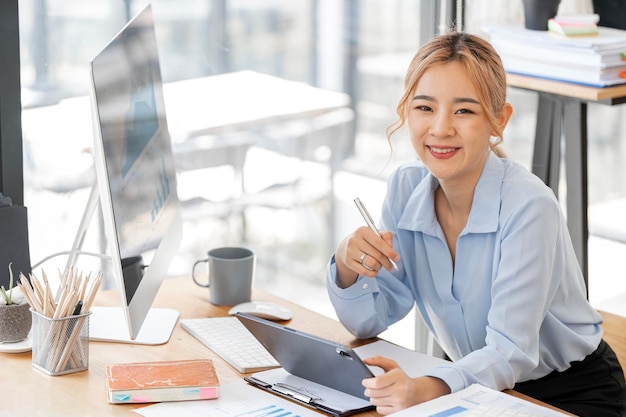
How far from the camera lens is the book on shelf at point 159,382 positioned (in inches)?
51.8

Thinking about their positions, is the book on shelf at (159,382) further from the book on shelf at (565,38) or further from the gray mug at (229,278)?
the book on shelf at (565,38)

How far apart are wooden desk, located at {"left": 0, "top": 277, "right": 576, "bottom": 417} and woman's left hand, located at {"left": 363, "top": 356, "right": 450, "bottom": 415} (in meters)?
0.03

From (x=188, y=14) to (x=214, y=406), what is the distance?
1265 millimetres

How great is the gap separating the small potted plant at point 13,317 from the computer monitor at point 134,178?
124 millimetres

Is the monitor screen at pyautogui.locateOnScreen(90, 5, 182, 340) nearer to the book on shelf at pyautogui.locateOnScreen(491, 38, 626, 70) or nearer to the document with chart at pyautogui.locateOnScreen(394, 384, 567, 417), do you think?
the document with chart at pyautogui.locateOnScreen(394, 384, 567, 417)

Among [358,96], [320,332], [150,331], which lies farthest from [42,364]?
[358,96]

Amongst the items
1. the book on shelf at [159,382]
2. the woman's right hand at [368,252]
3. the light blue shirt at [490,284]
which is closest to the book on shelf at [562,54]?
the light blue shirt at [490,284]

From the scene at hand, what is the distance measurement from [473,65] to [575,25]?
82 centimetres

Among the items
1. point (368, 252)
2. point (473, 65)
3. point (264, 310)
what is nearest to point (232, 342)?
point (264, 310)

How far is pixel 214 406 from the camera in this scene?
1311mm

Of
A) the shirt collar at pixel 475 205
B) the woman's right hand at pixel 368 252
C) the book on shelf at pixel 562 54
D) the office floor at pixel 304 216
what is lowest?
the office floor at pixel 304 216

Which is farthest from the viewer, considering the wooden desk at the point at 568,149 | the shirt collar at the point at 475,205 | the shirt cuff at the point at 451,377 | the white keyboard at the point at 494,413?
the wooden desk at the point at 568,149

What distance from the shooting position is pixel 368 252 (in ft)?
5.03

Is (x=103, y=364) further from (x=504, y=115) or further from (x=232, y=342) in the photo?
(x=504, y=115)
